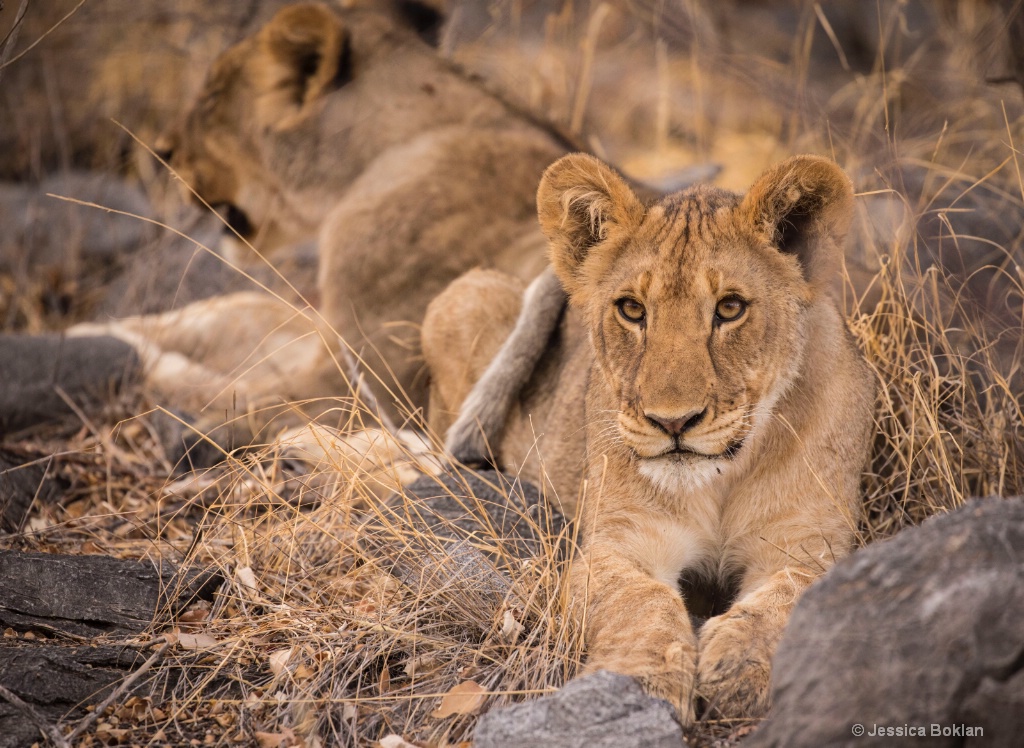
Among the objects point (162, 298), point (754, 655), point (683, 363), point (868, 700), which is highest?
point (683, 363)

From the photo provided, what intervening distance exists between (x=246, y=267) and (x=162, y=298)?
2.25 ft

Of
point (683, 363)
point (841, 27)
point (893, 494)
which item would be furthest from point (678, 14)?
point (683, 363)

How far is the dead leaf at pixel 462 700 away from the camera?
3146 millimetres

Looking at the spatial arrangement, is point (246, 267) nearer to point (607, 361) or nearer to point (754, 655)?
point (607, 361)

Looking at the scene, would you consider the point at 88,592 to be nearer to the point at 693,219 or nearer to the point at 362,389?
the point at 362,389

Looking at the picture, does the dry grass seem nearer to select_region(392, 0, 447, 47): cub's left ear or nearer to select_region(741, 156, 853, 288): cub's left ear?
select_region(741, 156, 853, 288): cub's left ear

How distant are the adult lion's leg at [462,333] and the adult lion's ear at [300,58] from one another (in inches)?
64.6

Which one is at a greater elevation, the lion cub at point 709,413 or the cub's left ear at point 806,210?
the cub's left ear at point 806,210

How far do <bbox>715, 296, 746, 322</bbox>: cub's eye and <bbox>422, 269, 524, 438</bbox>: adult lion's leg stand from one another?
6.36 ft

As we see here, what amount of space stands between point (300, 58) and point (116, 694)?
418 cm

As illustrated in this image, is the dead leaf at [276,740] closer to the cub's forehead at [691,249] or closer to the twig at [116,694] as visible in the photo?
the twig at [116,694]

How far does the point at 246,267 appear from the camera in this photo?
24.7ft

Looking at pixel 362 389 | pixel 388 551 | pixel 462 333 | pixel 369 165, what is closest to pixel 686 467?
pixel 388 551

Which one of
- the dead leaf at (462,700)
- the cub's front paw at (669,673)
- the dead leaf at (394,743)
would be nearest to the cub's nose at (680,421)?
the cub's front paw at (669,673)
